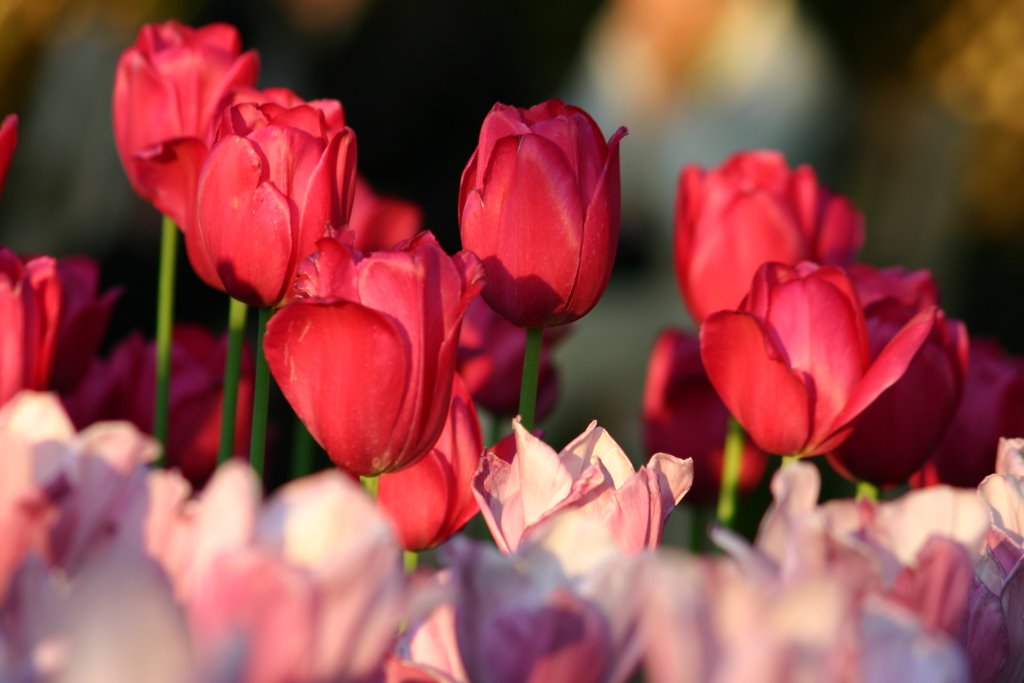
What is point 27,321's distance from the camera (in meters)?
0.49

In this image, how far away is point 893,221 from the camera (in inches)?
118

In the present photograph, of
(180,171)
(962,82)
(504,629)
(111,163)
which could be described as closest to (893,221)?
(962,82)

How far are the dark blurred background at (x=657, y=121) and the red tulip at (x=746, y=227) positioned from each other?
1.75 m

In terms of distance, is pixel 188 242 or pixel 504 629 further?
pixel 188 242

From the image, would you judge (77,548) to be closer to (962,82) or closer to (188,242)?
(188,242)

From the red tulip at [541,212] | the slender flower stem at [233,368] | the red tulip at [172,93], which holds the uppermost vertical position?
the red tulip at [541,212]

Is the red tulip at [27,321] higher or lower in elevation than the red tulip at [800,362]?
lower

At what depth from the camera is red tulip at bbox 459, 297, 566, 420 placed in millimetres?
716

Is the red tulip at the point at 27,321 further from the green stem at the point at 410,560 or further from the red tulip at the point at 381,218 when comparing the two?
the red tulip at the point at 381,218

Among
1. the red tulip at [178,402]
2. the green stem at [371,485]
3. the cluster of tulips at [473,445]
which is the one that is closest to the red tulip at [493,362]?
the cluster of tulips at [473,445]

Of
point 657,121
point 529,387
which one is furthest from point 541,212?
point 657,121

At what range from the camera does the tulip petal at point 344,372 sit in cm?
42

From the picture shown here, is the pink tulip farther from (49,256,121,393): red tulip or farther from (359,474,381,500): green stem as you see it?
(49,256,121,393): red tulip

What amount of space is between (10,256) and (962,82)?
266cm
